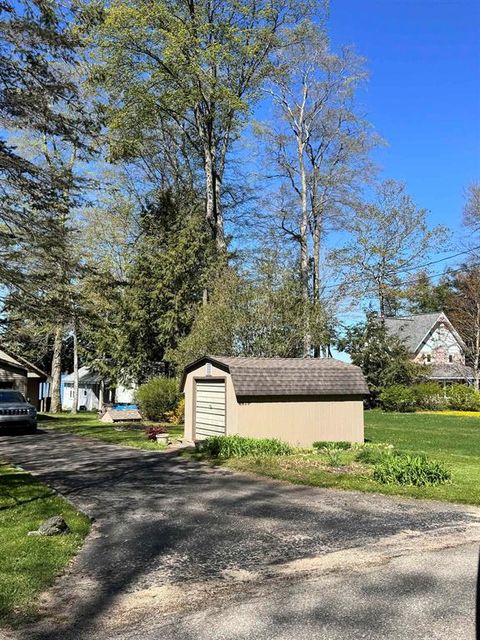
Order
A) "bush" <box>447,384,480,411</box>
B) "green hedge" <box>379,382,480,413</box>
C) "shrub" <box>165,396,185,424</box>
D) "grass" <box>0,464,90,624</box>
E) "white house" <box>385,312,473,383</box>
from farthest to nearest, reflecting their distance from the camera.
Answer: "white house" <box>385,312,473,383</box>, "bush" <box>447,384,480,411</box>, "green hedge" <box>379,382,480,413</box>, "shrub" <box>165,396,185,424</box>, "grass" <box>0,464,90,624</box>

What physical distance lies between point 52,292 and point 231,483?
21.1 feet

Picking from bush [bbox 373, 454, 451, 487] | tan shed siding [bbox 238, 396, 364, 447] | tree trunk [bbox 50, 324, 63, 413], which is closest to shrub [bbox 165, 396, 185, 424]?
tan shed siding [bbox 238, 396, 364, 447]

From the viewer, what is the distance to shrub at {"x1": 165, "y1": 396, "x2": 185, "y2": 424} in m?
24.5

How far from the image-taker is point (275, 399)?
14.7 m

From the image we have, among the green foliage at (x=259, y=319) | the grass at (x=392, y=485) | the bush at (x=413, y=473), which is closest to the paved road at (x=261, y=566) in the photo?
the grass at (x=392, y=485)

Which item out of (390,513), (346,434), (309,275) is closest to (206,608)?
(390,513)

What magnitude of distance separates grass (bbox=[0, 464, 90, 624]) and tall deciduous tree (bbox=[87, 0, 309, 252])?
20280 mm

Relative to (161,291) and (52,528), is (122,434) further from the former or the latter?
(52,528)

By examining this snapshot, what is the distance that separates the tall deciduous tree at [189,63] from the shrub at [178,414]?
A: 33.1ft

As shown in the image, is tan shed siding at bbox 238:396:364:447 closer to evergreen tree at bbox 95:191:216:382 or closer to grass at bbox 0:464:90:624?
grass at bbox 0:464:90:624

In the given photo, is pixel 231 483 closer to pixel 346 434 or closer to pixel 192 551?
pixel 192 551

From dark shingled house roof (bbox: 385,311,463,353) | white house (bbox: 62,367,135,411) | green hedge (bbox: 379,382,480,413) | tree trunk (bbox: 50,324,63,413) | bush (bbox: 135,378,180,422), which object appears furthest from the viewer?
white house (bbox: 62,367,135,411)

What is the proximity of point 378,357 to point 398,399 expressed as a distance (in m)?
3.49

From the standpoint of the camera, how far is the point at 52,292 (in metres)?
13.1
